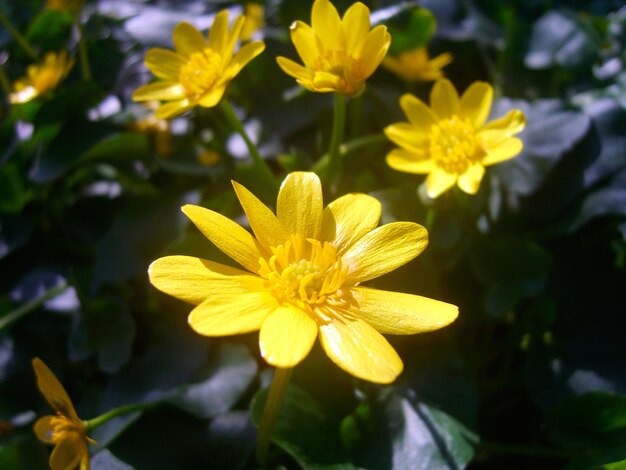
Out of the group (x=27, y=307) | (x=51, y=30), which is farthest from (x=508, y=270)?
(x=51, y=30)

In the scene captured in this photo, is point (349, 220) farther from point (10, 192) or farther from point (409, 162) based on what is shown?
point (10, 192)

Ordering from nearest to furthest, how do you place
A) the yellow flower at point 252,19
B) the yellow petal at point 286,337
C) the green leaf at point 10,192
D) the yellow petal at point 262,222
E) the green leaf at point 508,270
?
the yellow petal at point 286,337 < the yellow petal at point 262,222 < the green leaf at point 508,270 < the green leaf at point 10,192 < the yellow flower at point 252,19

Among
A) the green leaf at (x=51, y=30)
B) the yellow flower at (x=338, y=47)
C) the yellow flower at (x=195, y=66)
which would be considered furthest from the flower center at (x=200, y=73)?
the green leaf at (x=51, y=30)

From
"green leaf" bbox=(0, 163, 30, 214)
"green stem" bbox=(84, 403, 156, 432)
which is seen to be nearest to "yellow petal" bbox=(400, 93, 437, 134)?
"green stem" bbox=(84, 403, 156, 432)

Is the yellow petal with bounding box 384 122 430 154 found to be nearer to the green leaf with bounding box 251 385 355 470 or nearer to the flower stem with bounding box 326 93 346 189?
the flower stem with bounding box 326 93 346 189

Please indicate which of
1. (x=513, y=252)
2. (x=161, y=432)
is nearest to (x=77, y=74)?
(x=161, y=432)

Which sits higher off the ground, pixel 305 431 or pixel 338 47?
pixel 338 47

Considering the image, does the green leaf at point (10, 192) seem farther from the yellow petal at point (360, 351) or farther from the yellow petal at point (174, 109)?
the yellow petal at point (360, 351)
